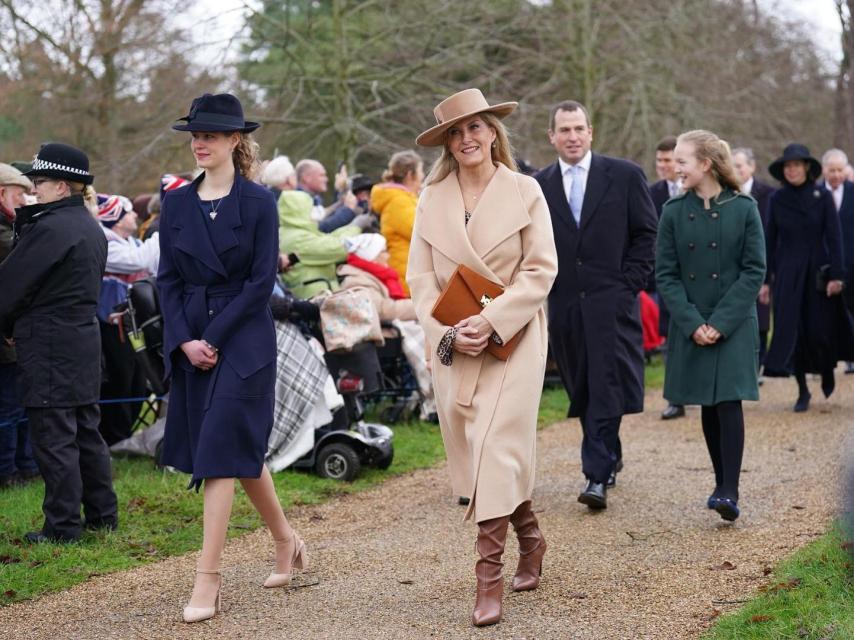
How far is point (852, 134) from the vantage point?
14.8m

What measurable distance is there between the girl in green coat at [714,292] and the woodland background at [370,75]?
19.0 ft

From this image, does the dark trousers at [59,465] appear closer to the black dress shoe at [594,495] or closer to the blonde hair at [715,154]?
the black dress shoe at [594,495]

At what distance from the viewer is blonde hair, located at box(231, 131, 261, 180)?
557cm

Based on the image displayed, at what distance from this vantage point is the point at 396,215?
32.7 ft

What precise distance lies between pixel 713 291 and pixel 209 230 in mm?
2957

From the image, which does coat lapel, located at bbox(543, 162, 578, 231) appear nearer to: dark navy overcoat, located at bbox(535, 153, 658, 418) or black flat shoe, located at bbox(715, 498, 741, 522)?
dark navy overcoat, located at bbox(535, 153, 658, 418)

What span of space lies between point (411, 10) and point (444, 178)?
43.6 feet

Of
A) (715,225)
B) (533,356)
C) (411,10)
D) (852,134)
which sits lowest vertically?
(533,356)

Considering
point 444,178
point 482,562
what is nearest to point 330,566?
point 482,562

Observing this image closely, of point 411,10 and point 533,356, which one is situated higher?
point 411,10

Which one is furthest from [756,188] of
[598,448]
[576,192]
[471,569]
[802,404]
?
[471,569]

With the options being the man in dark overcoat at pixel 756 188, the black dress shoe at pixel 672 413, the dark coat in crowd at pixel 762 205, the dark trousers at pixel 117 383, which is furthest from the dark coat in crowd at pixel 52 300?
the dark coat in crowd at pixel 762 205

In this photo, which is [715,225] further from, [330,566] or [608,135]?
[608,135]

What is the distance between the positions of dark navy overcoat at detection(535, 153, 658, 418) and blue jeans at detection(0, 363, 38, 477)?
3.32 m
